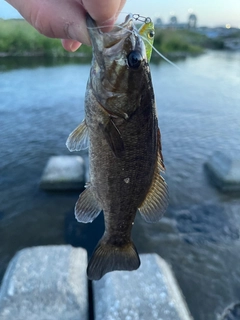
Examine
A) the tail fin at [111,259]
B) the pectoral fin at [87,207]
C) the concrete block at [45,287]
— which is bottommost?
the concrete block at [45,287]

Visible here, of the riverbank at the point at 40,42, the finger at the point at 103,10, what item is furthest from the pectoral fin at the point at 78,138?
the riverbank at the point at 40,42

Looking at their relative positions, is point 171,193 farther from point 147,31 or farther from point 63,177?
point 147,31

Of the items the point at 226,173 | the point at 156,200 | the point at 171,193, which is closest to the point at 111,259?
the point at 156,200

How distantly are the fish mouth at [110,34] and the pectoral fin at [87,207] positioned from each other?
1040mm

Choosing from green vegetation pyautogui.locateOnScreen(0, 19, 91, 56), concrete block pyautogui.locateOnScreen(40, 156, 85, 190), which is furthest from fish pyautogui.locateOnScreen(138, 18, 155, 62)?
green vegetation pyautogui.locateOnScreen(0, 19, 91, 56)

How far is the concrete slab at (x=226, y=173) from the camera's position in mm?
7625

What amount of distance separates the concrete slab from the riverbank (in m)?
15.1

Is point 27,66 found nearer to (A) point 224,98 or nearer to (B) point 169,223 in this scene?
(A) point 224,98

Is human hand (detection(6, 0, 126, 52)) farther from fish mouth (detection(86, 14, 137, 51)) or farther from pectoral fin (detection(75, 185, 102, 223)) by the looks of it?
pectoral fin (detection(75, 185, 102, 223))

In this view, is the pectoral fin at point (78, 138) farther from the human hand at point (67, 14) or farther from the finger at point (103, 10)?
the finger at point (103, 10)

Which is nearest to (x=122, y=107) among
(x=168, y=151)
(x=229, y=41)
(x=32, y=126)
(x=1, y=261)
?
(x=1, y=261)

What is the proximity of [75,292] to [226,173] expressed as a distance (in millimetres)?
5231

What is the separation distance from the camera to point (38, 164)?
862 centimetres

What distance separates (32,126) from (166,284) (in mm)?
8595
